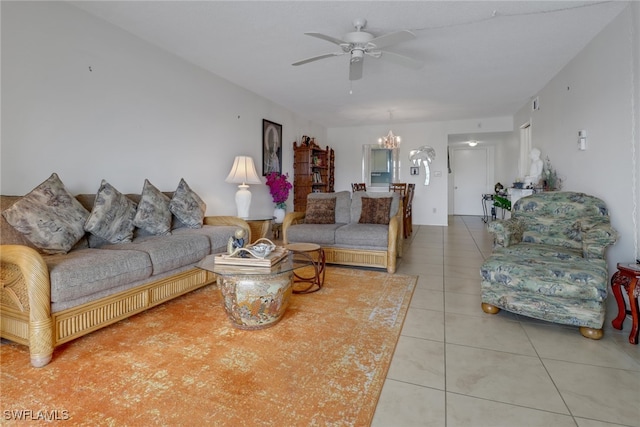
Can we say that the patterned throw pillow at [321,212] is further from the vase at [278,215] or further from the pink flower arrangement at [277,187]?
the pink flower arrangement at [277,187]

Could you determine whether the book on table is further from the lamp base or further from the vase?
the vase

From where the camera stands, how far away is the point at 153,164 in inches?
138

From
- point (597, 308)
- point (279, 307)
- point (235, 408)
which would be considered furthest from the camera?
point (279, 307)

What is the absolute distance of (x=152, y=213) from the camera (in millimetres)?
2990

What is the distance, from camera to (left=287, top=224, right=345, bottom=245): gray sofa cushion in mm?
3943

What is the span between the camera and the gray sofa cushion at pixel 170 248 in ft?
8.13

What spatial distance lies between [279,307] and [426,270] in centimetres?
218

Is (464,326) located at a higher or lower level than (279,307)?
lower

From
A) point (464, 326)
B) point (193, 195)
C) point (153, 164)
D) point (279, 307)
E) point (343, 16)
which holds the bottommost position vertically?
point (464, 326)

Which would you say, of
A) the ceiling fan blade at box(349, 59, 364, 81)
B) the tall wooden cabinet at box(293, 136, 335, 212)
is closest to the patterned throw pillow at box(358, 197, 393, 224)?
the ceiling fan blade at box(349, 59, 364, 81)

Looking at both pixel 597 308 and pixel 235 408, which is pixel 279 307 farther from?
pixel 597 308

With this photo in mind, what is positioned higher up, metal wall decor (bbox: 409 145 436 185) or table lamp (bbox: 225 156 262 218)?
metal wall decor (bbox: 409 145 436 185)

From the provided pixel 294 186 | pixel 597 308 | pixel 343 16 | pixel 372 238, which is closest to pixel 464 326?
pixel 597 308

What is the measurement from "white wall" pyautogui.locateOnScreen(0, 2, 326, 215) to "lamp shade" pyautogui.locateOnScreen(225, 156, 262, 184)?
33 cm
